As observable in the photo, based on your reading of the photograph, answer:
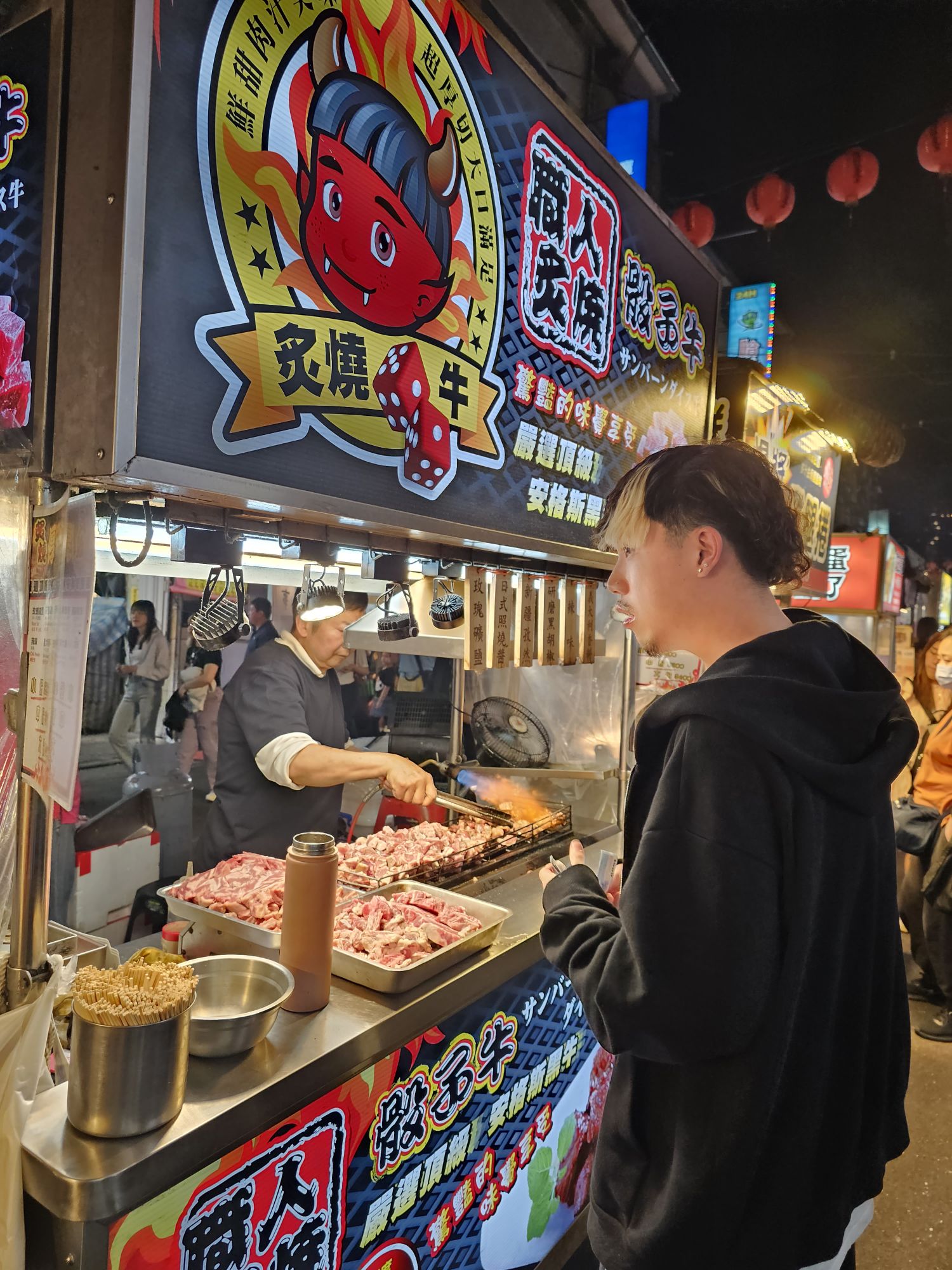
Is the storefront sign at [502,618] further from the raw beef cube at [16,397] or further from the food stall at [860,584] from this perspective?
the food stall at [860,584]

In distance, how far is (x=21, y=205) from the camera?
71.9 inches

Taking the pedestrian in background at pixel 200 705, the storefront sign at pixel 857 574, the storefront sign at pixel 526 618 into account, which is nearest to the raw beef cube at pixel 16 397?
A: the storefront sign at pixel 526 618

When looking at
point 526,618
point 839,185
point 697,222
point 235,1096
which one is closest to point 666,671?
point 526,618

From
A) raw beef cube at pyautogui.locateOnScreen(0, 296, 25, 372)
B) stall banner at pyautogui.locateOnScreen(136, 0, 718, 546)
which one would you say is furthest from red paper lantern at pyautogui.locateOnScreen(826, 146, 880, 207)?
raw beef cube at pyautogui.locateOnScreen(0, 296, 25, 372)

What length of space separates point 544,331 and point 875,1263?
4.40m

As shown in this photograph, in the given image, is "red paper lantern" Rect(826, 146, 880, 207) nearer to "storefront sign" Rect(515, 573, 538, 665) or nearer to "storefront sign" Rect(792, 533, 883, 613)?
"storefront sign" Rect(792, 533, 883, 613)

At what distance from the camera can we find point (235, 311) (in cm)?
193

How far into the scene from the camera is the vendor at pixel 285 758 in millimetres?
3705

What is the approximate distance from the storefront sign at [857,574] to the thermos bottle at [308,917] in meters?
9.65

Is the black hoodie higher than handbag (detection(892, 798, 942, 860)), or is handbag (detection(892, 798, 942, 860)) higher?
the black hoodie

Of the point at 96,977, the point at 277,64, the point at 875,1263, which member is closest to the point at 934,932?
the point at 875,1263

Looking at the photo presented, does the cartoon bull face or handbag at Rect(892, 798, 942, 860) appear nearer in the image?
the cartoon bull face

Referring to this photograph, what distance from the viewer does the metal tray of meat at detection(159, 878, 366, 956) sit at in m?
2.48

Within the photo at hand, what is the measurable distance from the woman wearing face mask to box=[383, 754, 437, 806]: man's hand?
4.30 metres
